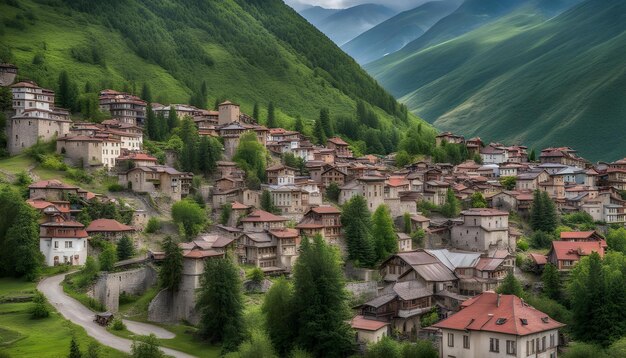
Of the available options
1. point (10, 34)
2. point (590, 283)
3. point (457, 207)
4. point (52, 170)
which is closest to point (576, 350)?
point (590, 283)

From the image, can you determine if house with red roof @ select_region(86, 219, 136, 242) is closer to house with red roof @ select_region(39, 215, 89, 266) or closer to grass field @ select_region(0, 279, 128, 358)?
house with red roof @ select_region(39, 215, 89, 266)

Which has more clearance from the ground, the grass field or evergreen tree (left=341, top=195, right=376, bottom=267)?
evergreen tree (left=341, top=195, right=376, bottom=267)

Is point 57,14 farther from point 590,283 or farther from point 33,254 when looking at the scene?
point 590,283

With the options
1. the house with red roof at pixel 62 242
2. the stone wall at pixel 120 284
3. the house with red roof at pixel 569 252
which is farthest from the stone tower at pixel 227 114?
the house with red roof at pixel 569 252

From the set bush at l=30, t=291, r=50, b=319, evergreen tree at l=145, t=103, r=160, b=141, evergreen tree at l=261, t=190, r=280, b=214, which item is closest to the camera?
bush at l=30, t=291, r=50, b=319

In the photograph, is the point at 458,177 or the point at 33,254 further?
the point at 458,177

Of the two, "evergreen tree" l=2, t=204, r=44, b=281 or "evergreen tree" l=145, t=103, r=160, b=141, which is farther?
"evergreen tree" l=145, t=103, r=160, b=141

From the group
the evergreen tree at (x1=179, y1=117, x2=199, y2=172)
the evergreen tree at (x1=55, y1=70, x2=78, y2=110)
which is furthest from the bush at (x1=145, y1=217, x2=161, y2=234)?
the evergreen tree at (x1=55, y1=70, x2=78, y2=110)

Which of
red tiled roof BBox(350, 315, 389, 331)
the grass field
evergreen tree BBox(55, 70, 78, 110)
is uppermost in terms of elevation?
evergreen tree BBox(55, 70, 78, 110)
